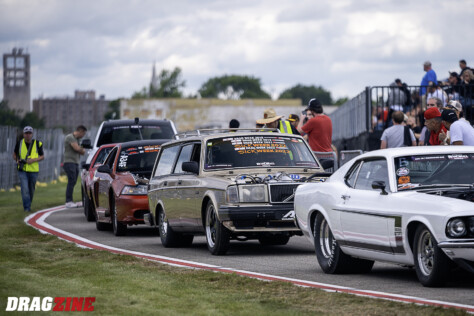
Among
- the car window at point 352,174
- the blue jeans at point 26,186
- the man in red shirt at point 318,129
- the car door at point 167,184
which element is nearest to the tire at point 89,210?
the blue jeans at point 26,186

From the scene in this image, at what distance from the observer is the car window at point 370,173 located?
10.8 metres

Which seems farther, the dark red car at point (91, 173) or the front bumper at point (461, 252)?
the dark red car at point (91, 173)

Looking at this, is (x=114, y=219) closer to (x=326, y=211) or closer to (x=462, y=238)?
(x=326, y=211)

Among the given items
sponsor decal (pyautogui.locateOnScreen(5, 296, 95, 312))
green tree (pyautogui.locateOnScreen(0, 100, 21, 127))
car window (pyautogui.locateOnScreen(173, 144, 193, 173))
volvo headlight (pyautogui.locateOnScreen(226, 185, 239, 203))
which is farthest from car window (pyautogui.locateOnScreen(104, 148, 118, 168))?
green tree (pyautogui.locateOnScreen(0, 100, 21, 127))

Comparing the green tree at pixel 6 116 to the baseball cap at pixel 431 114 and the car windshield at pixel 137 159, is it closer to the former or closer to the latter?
the car windshield at pixel 137 159

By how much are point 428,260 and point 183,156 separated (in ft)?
20.5

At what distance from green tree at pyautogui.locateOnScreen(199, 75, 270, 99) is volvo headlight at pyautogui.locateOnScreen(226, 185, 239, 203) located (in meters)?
173

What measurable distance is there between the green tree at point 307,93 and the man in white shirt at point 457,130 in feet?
590

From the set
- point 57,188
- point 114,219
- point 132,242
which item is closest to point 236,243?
point 132,242

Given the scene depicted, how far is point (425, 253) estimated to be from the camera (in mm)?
9812

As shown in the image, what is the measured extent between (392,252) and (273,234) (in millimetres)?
3788

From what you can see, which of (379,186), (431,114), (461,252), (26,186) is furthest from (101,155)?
(461,252)

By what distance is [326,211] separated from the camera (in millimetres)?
11555

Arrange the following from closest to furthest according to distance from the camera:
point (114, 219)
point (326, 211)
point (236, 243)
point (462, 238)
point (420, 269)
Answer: point (462, 238) → point (420, 269) → point (326, 211) → point (236, 243) → point (114, 219)
